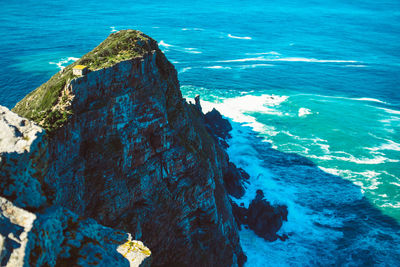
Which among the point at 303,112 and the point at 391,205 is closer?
the point at 391,205

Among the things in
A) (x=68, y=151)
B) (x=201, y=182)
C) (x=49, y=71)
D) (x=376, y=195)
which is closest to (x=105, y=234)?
(x=68, y=151)

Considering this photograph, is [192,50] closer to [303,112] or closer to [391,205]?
[303,112]

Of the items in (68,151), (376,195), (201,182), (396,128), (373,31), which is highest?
(373,31)

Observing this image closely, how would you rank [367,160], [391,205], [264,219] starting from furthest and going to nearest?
[367,160] < [391,205] < [264,219]

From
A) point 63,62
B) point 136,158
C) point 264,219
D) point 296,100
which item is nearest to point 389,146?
point 296,100

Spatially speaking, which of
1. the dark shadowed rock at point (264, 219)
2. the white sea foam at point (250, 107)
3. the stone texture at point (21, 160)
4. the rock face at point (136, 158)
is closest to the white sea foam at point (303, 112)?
the white sea foam at point (250, 107)

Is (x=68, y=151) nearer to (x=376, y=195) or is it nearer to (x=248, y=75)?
(x=376, y=195)

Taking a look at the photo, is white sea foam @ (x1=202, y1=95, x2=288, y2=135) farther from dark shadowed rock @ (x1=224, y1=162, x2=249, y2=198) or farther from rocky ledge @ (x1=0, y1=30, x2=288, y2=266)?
rocky ledge @ (x1=0, y1=30, x2=288, y2=266)
